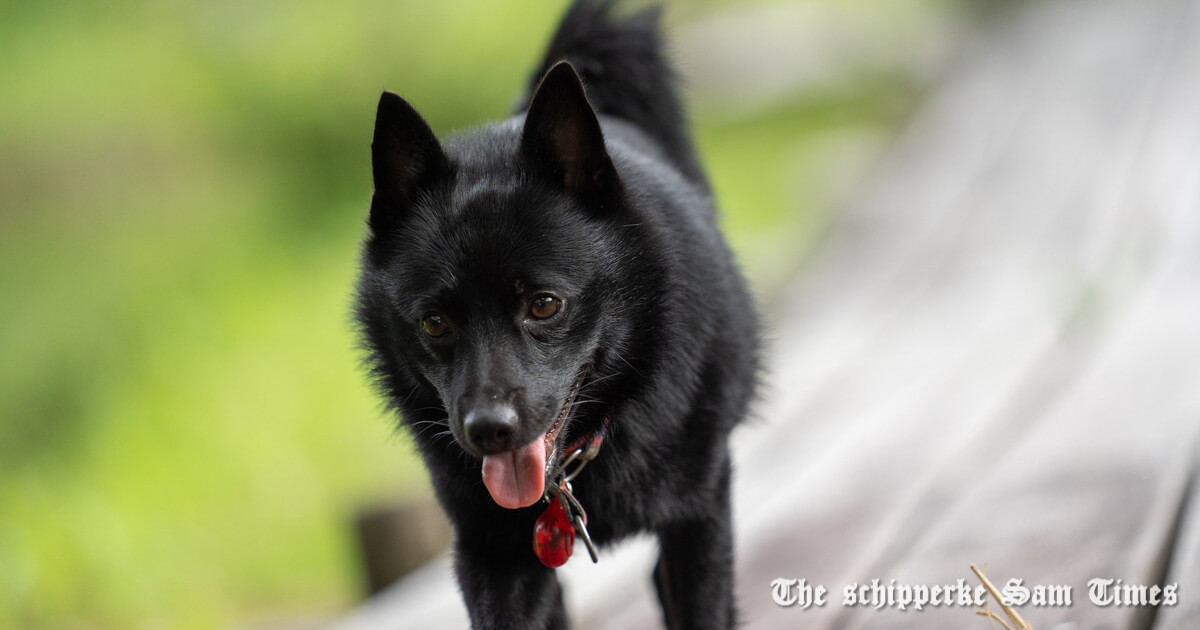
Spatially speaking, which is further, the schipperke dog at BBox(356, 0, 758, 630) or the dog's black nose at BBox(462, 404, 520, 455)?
the schipperke dog at BBox(356, 0, 758, 630)

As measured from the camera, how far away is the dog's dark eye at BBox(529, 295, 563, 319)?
1.71 m

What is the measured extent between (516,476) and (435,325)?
322mm

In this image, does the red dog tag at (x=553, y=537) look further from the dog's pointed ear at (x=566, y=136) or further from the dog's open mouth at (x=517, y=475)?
the dog's pointed ear at (x=566, y=136)

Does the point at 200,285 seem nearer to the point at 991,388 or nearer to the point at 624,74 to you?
the point at 624,74

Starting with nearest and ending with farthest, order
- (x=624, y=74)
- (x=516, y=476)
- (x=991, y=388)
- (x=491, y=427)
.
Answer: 1. (x=491, y=427)
2. (x=516, y=476)
3. (x=624, y=74)
4. (x=991, y=388)

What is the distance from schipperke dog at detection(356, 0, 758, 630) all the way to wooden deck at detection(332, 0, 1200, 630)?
65cm

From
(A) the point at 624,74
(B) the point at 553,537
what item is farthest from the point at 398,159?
(A) the point at 624,74

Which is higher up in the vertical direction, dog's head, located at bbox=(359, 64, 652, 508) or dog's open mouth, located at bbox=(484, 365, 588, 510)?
dog's head, located at bbox=(359, 64, 652, 508)

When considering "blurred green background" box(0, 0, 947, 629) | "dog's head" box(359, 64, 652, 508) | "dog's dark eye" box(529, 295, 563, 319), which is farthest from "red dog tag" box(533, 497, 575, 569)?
"blurred green background" box(0, 0, 947, 629)

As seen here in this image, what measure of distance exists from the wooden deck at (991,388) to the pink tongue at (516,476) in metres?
0.99

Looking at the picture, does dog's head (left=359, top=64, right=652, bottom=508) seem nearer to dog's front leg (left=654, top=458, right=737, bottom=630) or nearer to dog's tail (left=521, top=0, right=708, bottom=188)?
dog's front leg (left=654, top=458, right=737, bottom=630)

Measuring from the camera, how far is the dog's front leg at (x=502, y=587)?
1842mm

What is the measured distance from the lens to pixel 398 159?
184 cm

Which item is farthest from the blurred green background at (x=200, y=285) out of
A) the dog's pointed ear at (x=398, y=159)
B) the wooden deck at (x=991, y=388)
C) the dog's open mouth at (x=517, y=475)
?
the dog's open mouth at (x=517, y=475)
